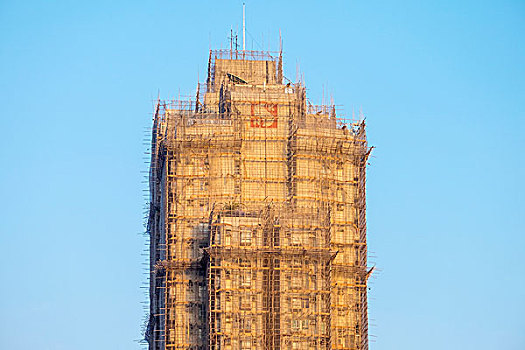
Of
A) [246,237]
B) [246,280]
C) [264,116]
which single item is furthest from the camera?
[264,116]

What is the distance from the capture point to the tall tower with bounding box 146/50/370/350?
127 m

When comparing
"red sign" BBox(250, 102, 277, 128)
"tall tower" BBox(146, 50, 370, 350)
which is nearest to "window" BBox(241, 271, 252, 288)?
"tall tower" BBox(146, 50, 370, 350)

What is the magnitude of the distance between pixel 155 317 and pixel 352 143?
32.6 metres

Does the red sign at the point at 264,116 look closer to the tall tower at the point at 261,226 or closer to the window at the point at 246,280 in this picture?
the tall tower at the point at 261,226

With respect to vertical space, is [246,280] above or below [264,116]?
below

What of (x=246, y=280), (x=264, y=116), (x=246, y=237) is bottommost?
(x=246, y=280)

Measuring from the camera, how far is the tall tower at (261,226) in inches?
5005

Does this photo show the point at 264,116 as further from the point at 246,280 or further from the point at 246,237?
the point at 246,280

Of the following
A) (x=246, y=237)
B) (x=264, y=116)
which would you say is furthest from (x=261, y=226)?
(x=264, y=116)

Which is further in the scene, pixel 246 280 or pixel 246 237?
pixel 246 237

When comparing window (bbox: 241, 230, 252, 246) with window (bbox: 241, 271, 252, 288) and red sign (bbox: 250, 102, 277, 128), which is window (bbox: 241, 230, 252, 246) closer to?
window (bbox: 241, 271, 252, 288)

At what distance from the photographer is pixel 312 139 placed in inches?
5492

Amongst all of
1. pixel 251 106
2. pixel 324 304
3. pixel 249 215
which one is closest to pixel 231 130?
pixel 251 106

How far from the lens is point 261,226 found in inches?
5079
